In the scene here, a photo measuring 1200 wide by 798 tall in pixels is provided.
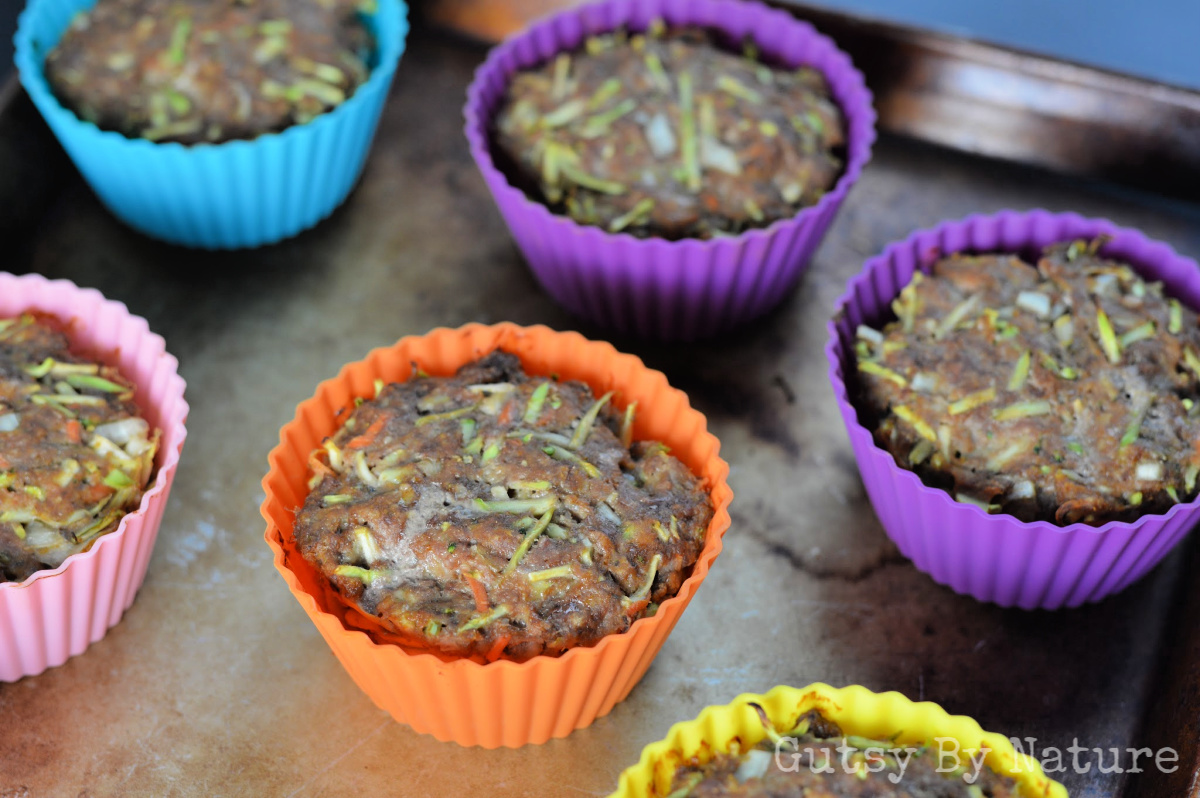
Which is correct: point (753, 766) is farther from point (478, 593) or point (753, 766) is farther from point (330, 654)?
point (330, 654)

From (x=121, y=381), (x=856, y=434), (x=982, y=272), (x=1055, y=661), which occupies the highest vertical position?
(x=982, y=272)

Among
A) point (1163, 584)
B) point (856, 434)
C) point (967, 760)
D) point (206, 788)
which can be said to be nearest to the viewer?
point (967, 760)

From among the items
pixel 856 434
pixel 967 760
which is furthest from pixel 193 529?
pixel 967 760

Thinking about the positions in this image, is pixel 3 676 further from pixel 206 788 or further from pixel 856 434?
pixel 856 434

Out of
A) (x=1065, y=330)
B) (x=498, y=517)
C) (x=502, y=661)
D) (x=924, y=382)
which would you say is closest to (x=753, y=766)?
(x=502, y=661)

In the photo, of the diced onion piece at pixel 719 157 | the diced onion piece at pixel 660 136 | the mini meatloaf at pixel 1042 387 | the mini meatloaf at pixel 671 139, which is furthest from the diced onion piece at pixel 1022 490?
the diced onion piece at pixel 660 136

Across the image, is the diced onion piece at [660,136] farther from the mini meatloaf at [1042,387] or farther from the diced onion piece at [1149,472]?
the diced onion piece at [1149,472]
